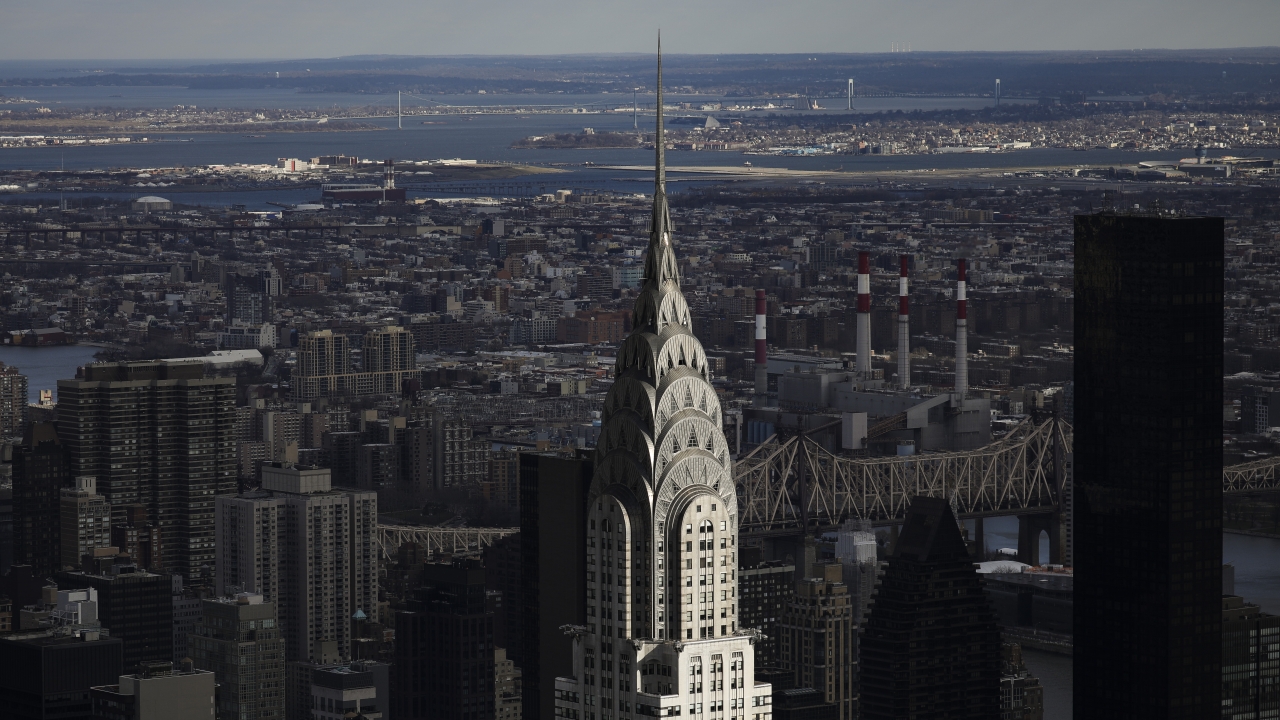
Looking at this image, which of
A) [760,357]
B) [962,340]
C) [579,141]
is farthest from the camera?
[579,141]

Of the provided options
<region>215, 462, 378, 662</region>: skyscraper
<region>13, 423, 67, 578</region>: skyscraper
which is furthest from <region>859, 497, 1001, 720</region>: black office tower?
<region>13, 423, 67, 578</region>: skyscraper

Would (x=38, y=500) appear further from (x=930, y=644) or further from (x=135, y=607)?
(x=930, y=644)

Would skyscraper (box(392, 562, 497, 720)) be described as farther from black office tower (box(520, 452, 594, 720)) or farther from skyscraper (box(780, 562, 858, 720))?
skyscraper (box(780, 562, 858, 720))

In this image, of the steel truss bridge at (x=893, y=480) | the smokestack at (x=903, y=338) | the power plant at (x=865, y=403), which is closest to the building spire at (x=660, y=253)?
the steel truss bridge at (x=893, y=480)

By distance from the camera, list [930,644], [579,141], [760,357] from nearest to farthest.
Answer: [930,644]
[760,357]
[579,141]

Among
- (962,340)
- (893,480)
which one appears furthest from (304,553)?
(962,340)

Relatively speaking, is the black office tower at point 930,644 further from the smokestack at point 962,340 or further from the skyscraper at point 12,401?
the skyscraper at point 12,401
